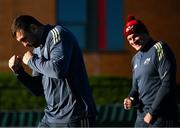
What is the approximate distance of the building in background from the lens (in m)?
18.2

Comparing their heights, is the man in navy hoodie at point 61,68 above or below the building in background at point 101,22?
above

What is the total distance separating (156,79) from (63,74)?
1.02 metres

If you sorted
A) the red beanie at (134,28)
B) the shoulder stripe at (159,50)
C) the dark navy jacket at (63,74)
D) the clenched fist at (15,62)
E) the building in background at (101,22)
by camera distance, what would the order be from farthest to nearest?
1. the building in background at (101,22)
2. the red beanie at (134,28)
3. the shoulder stripe at (159,50)
4. the clenched fist at (15,62)
5. the dark navy jacket at (63,74)

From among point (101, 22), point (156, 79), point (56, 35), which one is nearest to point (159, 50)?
point (156, 79)

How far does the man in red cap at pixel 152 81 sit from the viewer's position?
692 centimetres

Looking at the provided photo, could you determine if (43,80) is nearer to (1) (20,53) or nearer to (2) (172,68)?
(2) (172,68)

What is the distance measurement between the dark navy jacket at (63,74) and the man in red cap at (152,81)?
677 millimetres

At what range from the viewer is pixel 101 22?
61.0 feet

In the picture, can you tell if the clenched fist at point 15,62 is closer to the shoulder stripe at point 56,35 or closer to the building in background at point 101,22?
the shoulder stripe at point 56,35

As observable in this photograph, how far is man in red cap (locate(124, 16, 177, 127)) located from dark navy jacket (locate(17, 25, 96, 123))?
2.22 ft

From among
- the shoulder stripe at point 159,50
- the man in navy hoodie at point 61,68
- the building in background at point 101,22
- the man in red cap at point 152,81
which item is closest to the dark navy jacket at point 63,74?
the man in navy hoodie at point 61,68

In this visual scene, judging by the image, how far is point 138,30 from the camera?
7254mm

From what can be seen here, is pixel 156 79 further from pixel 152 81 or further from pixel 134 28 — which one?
pixel 134 28

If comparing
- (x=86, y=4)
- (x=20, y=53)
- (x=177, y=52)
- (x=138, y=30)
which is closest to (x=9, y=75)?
(x=20, y=53)
